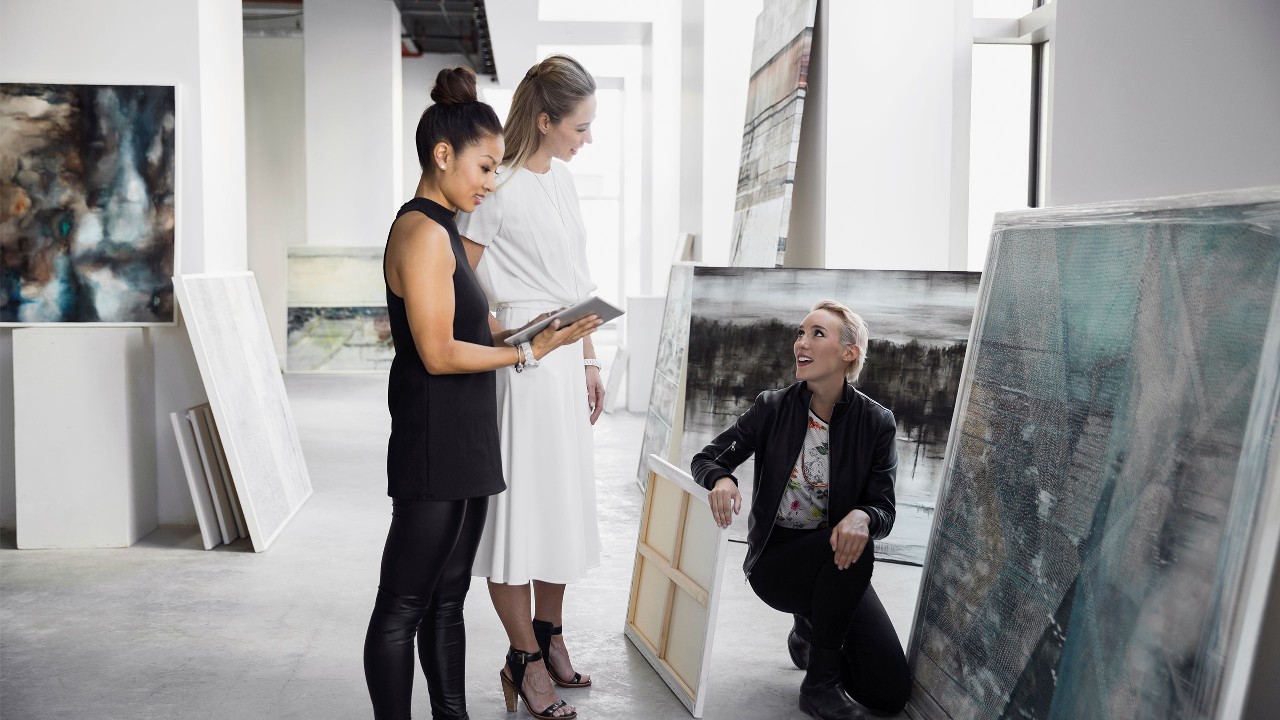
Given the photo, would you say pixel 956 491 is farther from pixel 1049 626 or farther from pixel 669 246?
pixel 669 246

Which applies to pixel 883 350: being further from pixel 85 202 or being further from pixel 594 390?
pixel 85 202

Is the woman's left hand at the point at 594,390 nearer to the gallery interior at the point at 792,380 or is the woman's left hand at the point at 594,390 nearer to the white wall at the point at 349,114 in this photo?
the gallery interior at the point at 792,380

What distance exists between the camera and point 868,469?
2.73 m

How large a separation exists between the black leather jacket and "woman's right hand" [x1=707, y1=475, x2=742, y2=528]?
110 mm

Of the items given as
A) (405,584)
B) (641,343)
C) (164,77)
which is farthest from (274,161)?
(405,584)

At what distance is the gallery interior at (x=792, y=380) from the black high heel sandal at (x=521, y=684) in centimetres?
12

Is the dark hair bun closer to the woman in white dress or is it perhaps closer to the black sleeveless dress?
the black sleeveless dress

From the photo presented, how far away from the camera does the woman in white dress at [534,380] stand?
99.8 inches

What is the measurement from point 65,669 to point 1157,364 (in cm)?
299

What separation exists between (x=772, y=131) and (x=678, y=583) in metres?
2.93

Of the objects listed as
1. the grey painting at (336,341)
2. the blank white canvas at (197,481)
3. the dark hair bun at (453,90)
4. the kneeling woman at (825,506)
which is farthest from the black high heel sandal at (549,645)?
the grey painting at (336,341)

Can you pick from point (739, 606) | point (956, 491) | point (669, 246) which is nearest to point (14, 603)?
point (739, 606)

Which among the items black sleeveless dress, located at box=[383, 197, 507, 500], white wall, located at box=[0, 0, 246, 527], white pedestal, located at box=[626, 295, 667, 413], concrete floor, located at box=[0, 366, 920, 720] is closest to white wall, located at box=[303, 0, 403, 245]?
white pedestal, located at box=[626, 295, 667, 413]

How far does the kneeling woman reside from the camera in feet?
8.60
